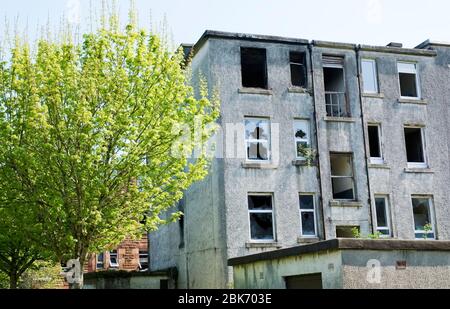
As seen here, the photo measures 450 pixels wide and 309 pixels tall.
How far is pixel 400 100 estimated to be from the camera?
28.1 m

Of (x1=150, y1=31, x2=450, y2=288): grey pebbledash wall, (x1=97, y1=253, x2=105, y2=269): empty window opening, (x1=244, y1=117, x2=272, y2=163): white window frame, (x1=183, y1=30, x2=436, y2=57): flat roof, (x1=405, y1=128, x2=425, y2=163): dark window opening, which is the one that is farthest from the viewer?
(x1=97, y1=253, x2=105, y2=269): empty window opening

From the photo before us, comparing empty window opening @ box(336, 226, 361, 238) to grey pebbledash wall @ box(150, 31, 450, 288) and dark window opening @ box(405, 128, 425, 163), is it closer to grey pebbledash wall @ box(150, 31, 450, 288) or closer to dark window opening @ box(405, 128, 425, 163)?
grey pebbledash wall @ box(150, 31, 450, 288)

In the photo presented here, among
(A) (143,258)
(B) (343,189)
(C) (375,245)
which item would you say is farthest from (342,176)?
(A) (143,258)

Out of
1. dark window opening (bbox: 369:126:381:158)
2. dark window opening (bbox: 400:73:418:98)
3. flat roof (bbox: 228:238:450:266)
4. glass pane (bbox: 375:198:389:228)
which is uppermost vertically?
dark window opening (bbox: 400:73:418:98)

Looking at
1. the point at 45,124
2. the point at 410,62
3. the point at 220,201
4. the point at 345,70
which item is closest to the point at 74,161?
the point at 45,124

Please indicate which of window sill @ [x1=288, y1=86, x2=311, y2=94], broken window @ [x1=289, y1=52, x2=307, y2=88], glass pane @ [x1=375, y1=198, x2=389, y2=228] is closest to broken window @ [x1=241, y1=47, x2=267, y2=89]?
window sill @ [x1=288, y1=86, x2=311, y2=94]

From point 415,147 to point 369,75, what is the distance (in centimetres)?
394

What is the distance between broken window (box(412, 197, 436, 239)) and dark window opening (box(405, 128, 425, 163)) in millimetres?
1877

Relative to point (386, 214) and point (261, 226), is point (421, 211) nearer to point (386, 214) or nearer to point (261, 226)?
point (386, 214)

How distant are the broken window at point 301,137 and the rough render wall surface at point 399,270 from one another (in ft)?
38.3

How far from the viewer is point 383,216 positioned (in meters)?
26.9

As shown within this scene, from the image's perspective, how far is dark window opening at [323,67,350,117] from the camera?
2762 centimetres
